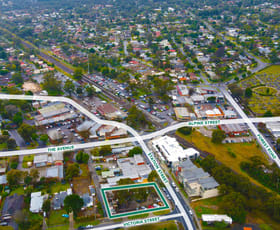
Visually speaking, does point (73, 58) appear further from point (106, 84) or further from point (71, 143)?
point (71, 143)

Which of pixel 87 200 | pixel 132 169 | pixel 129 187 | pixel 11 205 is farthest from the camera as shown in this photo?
pixel 132 169

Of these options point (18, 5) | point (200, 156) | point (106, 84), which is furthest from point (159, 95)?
point (18, 5)

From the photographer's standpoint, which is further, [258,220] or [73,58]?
[73,58]

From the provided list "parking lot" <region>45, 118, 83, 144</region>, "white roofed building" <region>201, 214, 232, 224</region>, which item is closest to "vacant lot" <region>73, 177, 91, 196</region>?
"parking lot" <region>45, 118, 83, 144</region>

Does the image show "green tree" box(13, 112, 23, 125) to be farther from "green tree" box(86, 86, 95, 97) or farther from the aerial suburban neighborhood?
"green tree" box(86, 86, 95, 97)

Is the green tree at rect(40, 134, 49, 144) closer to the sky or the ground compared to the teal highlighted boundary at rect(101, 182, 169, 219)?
closer to the sky

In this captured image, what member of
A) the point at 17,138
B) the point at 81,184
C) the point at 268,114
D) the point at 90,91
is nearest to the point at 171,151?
the point at 81,184

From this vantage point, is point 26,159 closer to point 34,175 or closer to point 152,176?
point 34,175
